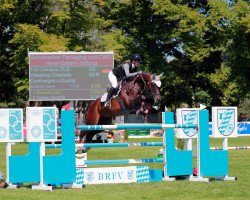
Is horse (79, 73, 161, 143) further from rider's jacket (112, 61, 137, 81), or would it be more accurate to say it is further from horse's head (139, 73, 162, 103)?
rider's jacket (112, 61, 137, 81)

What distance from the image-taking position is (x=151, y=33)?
154 feet

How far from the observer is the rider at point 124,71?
1359cm

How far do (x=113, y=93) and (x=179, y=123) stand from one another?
2.62 meters

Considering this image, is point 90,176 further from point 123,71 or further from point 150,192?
point 123,71

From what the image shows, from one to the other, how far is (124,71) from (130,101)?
2.25ft

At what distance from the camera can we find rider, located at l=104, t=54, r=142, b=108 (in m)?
13.6

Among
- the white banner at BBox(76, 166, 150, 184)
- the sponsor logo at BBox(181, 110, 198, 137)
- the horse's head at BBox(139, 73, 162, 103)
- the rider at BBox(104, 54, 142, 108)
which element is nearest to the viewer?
the white banner at BBox(76, 166, 150, 184)

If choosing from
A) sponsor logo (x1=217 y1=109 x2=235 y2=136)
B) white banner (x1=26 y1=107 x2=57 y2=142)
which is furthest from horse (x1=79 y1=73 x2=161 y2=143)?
white banner (x1=26 y1=107 x2=57 y2=142)

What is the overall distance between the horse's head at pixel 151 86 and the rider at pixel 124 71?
23 cm

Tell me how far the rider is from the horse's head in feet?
0.76

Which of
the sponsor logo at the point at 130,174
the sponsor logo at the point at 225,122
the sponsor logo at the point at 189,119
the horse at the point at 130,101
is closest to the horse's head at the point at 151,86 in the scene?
the horse at the point at 130,101

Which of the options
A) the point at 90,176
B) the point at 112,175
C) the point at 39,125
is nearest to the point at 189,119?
the point at 112,175

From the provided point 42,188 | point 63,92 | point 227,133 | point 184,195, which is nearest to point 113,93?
point 227,133

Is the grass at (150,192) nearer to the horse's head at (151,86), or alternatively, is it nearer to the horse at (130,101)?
the horse's head at (151,86)
